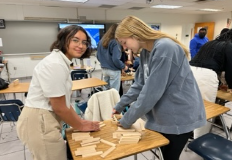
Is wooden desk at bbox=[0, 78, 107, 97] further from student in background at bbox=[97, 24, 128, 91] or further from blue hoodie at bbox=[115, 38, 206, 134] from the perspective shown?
blue hoodie at bbox=[115, 38, 206, 134]

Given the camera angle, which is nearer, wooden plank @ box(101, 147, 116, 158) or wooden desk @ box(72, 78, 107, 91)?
wooden plank @ box(101, 147, 116, 158)

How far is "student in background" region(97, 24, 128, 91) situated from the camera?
279 cm

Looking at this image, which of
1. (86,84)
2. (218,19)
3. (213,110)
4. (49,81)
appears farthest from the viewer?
(218,19)

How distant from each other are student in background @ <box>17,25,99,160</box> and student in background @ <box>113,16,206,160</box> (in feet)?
1.07

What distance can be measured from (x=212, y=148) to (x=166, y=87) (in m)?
0.84

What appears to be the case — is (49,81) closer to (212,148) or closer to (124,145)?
(124,145)

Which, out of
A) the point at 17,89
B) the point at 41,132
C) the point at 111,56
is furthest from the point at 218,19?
the point at 41,132

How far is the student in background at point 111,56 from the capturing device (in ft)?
9.16

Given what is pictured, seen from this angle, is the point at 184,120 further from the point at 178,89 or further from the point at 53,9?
the point at 53,9

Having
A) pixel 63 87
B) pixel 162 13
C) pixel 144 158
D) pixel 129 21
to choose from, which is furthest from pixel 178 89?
pixel 162 13

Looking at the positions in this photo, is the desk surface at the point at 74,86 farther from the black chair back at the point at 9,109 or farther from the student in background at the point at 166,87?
the student in background at the point at 166,87

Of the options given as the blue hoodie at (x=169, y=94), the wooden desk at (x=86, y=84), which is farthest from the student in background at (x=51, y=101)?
the wooden desk at (x=86, y=84)

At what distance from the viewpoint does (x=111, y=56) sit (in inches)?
115

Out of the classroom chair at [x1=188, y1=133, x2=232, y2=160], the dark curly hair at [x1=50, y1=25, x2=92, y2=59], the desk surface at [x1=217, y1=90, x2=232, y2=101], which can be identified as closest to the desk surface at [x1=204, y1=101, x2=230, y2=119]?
the classroom chair at [x1=188, y1=133, x2=232, y2=160]
